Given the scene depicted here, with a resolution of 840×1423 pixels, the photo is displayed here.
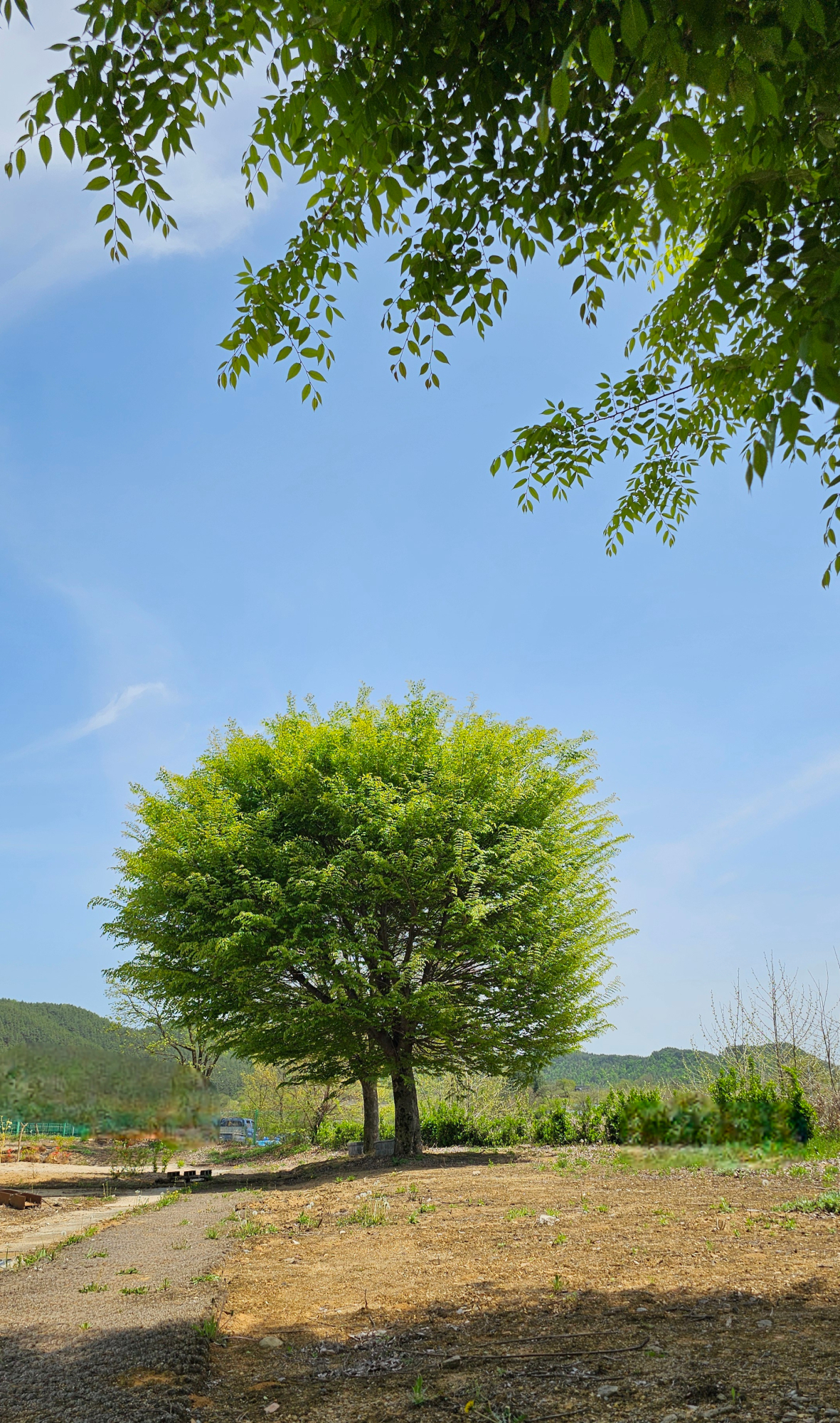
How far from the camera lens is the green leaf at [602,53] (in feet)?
5.35

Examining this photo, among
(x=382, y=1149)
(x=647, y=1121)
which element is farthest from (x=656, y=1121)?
(x=382, y=1149)

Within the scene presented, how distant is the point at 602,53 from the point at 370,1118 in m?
18.7

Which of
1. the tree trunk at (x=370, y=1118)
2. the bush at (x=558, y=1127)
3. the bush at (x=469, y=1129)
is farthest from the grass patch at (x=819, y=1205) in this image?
the tree trunk at (x=370, y=1118)

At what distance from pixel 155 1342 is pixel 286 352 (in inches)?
207

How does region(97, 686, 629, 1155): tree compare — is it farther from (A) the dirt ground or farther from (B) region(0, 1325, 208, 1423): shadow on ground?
(B) region(0, 1325, 208, 1423): shadow on ground

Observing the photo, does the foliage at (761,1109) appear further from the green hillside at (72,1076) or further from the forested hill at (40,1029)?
the forested hill at (40,1029)

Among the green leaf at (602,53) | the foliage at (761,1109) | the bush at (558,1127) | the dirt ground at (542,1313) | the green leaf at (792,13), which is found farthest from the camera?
the bush at (558,1127)

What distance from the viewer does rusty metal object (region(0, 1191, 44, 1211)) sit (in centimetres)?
1038

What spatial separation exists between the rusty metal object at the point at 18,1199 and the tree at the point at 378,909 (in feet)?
12.2

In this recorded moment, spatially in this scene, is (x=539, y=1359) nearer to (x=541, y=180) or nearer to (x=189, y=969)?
(x=541, y=180)

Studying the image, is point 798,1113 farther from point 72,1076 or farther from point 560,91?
point 560,91

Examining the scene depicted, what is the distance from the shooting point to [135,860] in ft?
47.6

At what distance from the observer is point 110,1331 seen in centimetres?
431

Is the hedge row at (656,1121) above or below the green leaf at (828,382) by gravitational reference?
below
